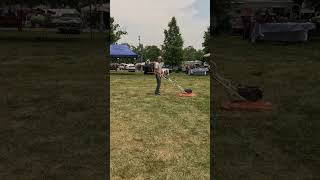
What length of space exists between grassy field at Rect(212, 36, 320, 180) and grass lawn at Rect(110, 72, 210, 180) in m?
0.36

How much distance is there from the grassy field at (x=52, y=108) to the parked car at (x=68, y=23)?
29.0 inches

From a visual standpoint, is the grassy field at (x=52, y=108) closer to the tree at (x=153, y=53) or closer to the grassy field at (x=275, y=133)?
the grassy field at (x=275, y=133)

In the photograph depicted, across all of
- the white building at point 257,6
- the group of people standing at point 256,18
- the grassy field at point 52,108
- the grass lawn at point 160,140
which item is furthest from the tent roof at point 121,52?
the grass lawn at point 160,140

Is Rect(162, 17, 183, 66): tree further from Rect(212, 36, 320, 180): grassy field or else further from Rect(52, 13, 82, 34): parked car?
Rect(212, 36, 320, 180): grassy field

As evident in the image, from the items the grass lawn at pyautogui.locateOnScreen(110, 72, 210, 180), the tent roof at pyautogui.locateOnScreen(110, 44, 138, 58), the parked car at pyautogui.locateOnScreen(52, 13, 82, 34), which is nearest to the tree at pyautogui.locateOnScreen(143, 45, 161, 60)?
the tent roof at pyautogui.locateOnScreen(110, 44, 138, 58)

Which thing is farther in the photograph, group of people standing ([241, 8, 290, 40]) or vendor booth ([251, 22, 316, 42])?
vendor booth ([251, 22, 316, 42])

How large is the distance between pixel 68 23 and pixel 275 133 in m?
18.6

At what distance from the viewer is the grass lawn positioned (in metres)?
6.11

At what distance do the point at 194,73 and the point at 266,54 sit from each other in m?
8.71

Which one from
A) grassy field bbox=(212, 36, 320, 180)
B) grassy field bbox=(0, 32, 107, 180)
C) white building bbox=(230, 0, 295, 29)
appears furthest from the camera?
white building bbox=(230, 0, 295, 29)

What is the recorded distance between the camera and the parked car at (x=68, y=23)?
2422cm

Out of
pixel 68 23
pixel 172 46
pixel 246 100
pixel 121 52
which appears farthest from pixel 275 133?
pixel 172 46

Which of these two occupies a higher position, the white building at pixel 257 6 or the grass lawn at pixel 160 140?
the white building at pixel 257 6

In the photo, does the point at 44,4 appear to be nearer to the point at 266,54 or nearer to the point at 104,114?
the point at 266,54
